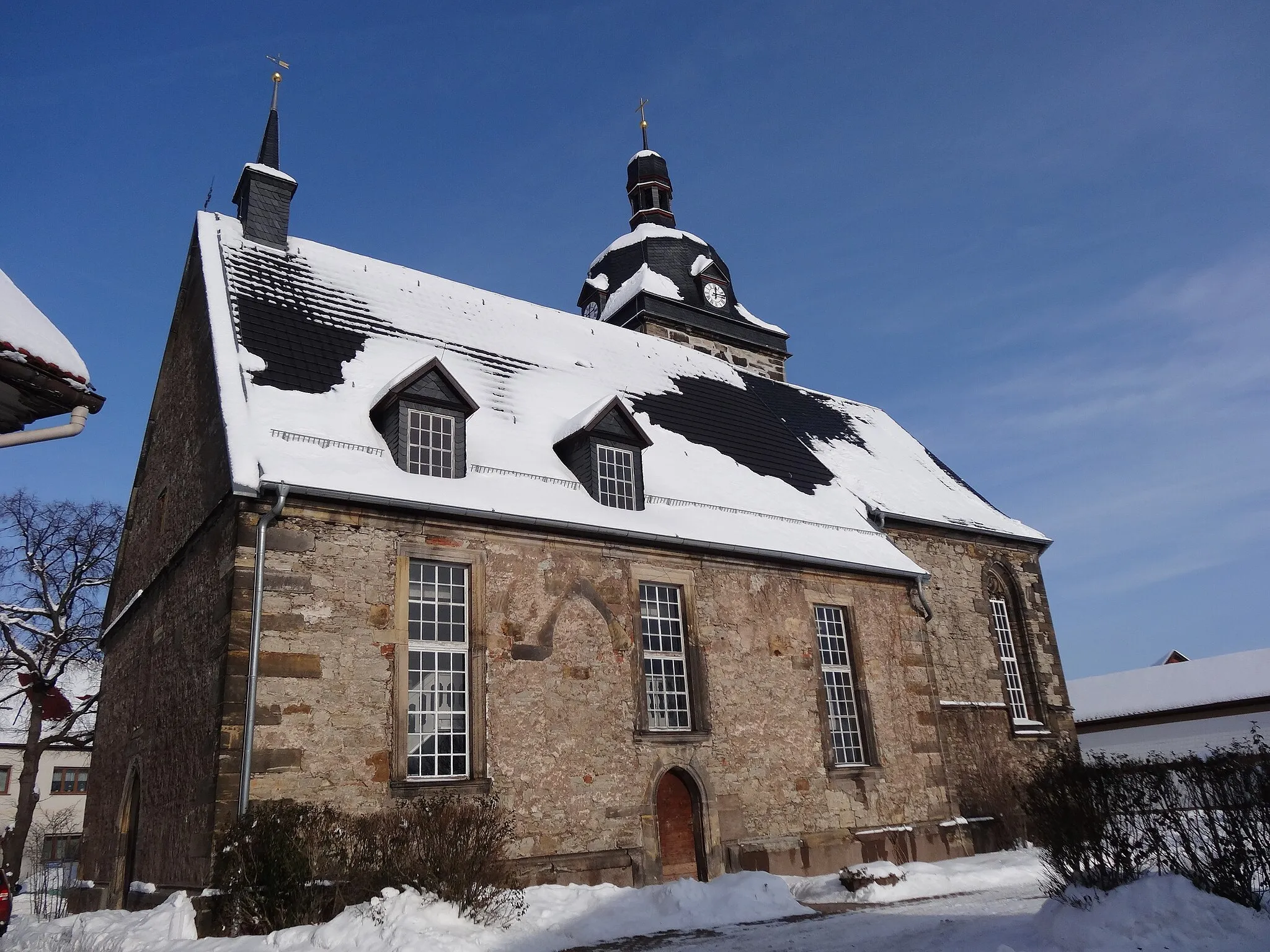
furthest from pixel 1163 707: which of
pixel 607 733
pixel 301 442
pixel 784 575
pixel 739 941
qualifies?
pixel 301 442

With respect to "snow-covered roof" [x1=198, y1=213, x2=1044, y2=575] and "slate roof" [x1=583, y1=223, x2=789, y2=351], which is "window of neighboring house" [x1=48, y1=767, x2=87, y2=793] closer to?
"slate roof" [x1=583, y1=223, x2=789, y2=351]

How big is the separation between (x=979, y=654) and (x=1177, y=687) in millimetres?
18352

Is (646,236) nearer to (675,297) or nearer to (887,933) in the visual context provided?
(675,297)

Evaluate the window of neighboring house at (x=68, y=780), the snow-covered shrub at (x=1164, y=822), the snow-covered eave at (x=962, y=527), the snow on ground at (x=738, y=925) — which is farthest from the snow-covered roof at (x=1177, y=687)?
the window of neighboring house at (x=68, y=780)

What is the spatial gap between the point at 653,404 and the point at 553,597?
20.1 feet

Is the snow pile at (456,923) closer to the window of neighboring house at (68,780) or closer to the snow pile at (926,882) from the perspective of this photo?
the snow pile at (926,882)

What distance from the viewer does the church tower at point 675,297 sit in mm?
28500

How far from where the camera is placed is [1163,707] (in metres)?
31.4

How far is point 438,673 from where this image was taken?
12.1 metres

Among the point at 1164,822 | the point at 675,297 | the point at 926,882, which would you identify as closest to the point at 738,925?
the point at 926,882

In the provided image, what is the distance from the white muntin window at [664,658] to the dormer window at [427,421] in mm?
3435

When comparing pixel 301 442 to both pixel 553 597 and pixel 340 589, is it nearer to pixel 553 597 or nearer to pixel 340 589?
pixel 340 589

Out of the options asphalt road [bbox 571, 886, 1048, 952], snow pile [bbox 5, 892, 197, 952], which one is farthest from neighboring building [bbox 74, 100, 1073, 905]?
asphalt road [bbox 571, 886, 1048, 952]

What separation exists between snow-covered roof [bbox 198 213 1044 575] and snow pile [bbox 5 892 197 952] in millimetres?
4562
